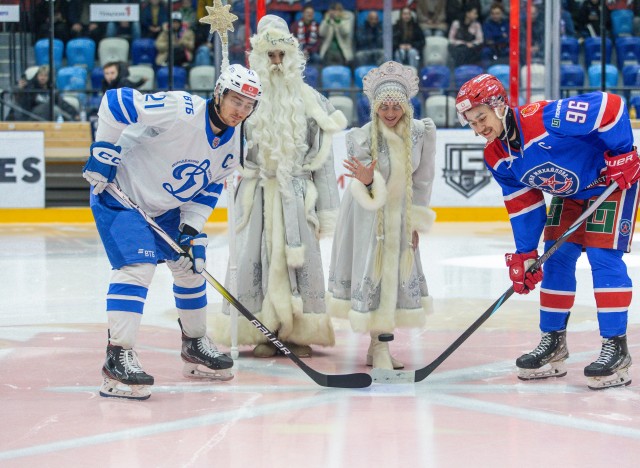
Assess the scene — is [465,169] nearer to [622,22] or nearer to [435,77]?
[435,77]

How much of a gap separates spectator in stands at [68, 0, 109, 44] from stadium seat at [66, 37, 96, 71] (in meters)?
0.06

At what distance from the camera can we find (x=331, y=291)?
4.12 meters

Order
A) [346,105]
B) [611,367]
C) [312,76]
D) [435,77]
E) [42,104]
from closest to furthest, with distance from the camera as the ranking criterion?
[611,367] → [346,105] → [42,104] → [435,77] → [312,76]

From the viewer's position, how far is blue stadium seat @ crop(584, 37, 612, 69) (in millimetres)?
10758

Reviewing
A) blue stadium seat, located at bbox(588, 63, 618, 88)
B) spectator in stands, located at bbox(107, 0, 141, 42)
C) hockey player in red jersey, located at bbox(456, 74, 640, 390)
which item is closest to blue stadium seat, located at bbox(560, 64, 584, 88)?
blue stadium seat, located at bbox(588, 63, 618, 88)

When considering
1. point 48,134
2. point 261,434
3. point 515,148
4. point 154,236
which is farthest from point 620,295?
point 48,134

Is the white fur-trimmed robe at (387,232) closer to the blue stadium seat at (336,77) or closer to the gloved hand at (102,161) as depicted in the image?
the gloved hand at (102,161)

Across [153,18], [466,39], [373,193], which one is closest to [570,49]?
[466,39]

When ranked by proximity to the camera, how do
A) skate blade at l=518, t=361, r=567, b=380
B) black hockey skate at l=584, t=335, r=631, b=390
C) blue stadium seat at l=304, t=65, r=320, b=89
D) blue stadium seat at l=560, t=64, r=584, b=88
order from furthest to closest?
1. blue stadium seat at l=304, t=65, r=320, b=89
2. blue stadium seat at l=560, t=64, r=584, b=88
3. skate blade at l=518, t=361, r=567, b=380
4. black hockey skate at l=584, t=335, r=631, b=390

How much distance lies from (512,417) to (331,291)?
1.04 m

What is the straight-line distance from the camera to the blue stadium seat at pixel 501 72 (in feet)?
32.2

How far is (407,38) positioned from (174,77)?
7.58ft

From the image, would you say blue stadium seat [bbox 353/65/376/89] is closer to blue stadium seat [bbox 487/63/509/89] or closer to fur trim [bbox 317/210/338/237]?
blue stadium seat [bbox 487/63/509/89]

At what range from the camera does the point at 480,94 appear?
11.5 feet
